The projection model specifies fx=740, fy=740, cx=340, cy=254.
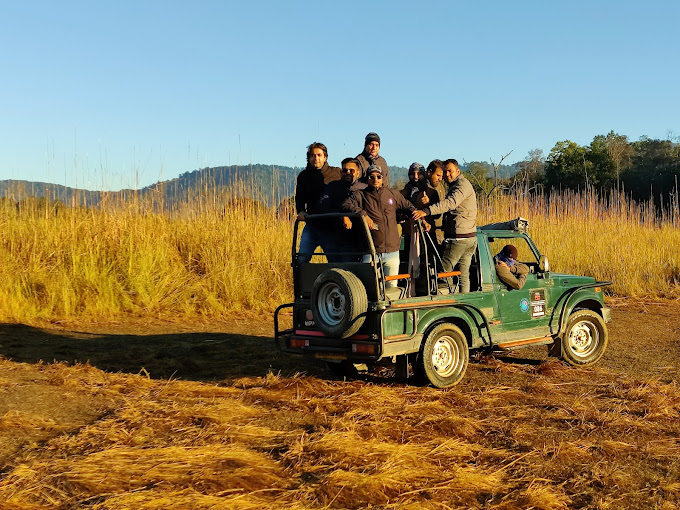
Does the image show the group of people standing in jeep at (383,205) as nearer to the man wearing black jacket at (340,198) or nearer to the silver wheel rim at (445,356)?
the man wearing black jacket at (340,198)

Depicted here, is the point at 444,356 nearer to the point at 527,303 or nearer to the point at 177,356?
the point at 527,303

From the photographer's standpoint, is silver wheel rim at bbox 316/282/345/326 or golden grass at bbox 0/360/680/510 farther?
silver wheel rim at bbox 316/282/345/326

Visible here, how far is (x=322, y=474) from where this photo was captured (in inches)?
185

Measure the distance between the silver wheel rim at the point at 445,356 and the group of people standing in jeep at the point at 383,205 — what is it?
26.8 inches

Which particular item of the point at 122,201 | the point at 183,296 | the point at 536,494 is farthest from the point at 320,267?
the point at 122,201

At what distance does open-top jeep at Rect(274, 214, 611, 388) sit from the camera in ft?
22.5

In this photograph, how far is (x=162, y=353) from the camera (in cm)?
938

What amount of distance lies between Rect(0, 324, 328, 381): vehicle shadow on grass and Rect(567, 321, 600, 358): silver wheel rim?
3.01 m

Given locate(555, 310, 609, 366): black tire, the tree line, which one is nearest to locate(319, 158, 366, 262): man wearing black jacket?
locate(555, 310, 609, 366): black tire

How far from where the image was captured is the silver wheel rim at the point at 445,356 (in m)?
7.35

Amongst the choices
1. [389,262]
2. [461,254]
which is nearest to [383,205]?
[389,262]

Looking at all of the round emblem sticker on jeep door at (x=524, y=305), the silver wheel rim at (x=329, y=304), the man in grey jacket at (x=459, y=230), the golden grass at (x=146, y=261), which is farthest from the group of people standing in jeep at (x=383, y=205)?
the golden grass at (x=146, y=261)

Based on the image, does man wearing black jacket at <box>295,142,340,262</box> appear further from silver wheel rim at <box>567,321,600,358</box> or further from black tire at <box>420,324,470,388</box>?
silver wheel rim at <box>567,321,600,358</box>

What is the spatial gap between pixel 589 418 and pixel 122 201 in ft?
33.2
